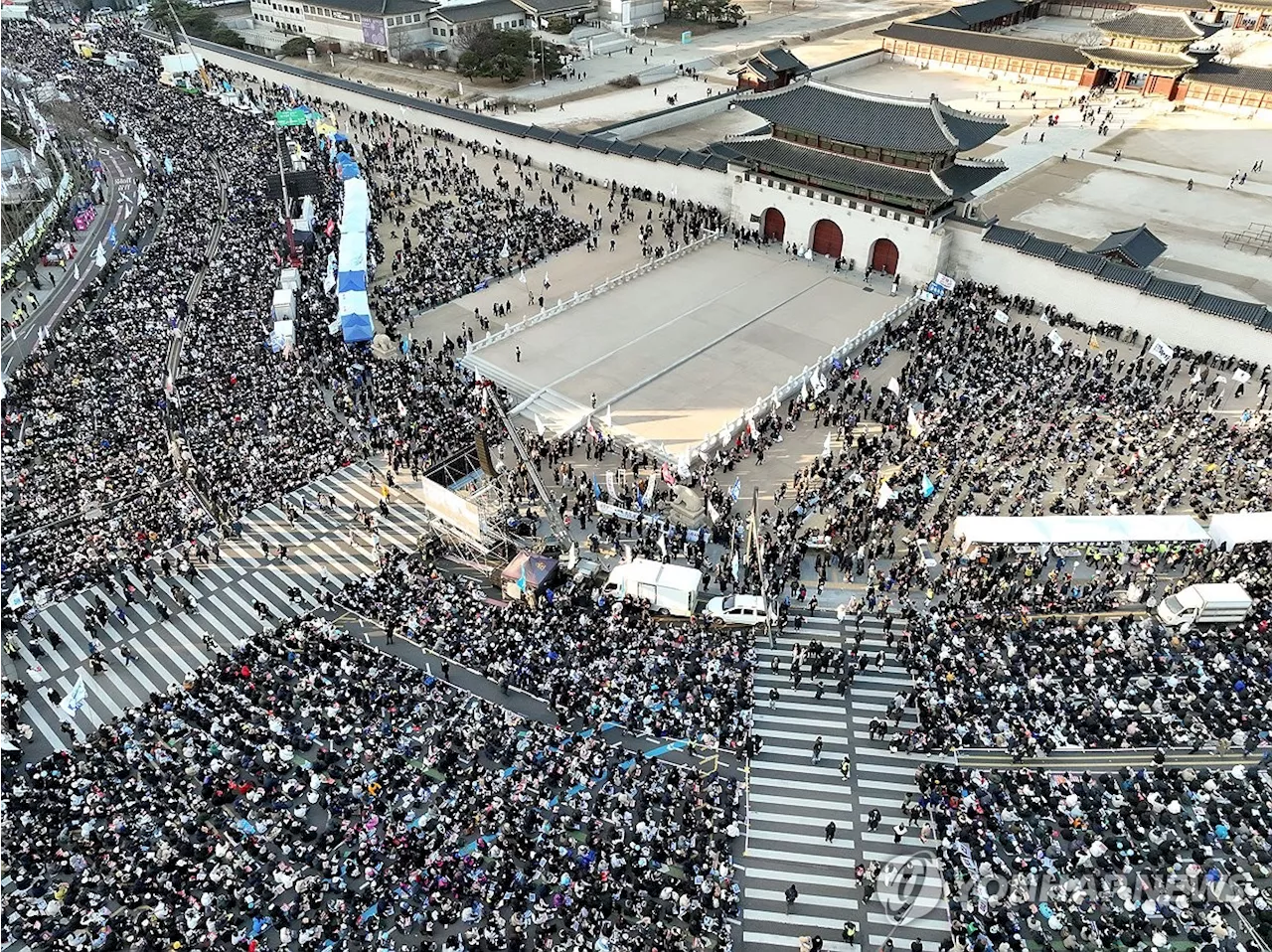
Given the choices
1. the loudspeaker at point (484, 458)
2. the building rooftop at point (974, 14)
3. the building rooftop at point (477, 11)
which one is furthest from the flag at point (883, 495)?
the building rooftop at point (974, 14)

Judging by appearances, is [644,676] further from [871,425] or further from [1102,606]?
[871,425]

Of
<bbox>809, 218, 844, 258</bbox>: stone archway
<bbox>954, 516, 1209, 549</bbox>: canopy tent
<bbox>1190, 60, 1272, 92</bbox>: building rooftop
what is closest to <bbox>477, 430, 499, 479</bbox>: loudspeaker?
<bbox>954, 516, 1209, 549</bbox>: canopy tent

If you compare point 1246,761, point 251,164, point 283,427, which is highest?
point 251,164

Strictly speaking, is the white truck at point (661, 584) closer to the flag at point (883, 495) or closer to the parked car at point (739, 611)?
the parked car at point (739, 611)

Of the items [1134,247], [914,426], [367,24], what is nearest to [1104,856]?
[914,426]

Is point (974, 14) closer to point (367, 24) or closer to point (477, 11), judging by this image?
point (477, 11)

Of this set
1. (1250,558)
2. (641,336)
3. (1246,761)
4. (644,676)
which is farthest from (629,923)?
(641,336)

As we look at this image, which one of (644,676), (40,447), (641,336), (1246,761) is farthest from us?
(641,336)
